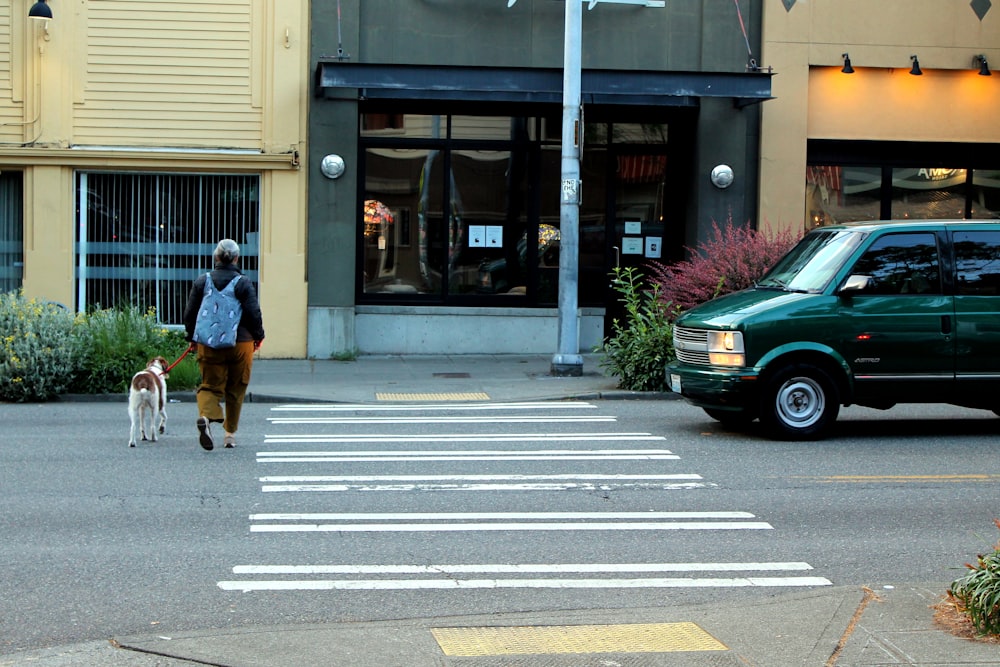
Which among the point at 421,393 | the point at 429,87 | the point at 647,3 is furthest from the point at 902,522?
the point at 647,3

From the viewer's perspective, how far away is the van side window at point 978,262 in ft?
39.3

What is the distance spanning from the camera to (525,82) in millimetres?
18219

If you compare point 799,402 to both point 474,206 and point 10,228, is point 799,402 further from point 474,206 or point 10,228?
point 10,228

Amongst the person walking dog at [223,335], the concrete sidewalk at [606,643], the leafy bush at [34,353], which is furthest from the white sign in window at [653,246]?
the concrete sidewalk at [606,643]

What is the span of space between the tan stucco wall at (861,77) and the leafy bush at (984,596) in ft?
47.3

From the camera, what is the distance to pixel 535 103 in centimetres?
1959

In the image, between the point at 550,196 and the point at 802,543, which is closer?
the point at 802,543

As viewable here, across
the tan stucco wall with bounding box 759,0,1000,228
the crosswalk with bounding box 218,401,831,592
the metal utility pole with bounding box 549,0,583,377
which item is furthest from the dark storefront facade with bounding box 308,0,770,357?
the crosswalk with bounding box 218,401,831,592

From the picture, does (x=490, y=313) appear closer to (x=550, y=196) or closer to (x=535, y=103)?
(x=550, y=196)

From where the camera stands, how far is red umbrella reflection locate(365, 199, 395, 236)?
19.9 meters

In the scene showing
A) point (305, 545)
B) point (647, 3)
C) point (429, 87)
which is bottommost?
point (305, 545)

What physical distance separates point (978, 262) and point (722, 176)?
8.10 meters

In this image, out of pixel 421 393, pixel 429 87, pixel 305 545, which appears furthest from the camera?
pixel 429 87

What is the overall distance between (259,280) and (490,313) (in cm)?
365
